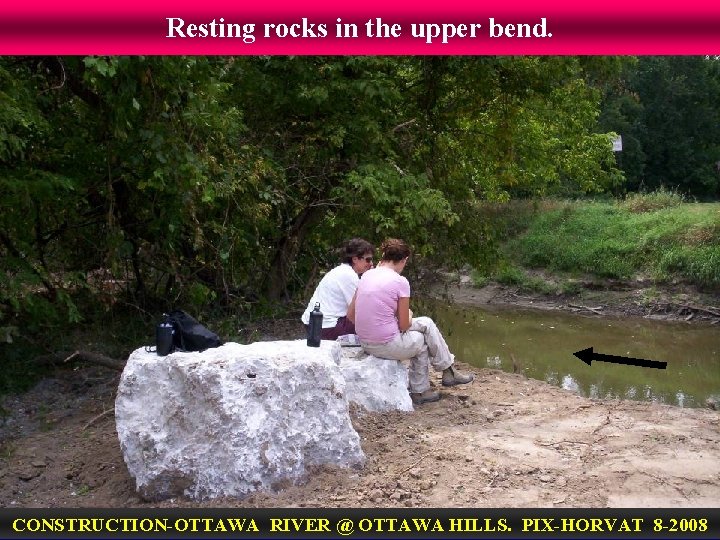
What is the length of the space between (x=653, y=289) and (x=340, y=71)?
44.6 feet

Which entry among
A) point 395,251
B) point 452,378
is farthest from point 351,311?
point 452,378

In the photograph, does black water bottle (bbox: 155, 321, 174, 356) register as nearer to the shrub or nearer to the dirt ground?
the dirt ground

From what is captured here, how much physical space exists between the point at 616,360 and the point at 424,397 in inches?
320

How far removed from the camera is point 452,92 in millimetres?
10711

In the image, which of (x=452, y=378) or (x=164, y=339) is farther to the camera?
(x=452, y=378)

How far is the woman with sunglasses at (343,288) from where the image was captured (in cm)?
679

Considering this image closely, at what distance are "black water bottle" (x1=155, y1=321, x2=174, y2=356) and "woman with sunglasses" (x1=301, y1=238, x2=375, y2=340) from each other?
1.88 meters

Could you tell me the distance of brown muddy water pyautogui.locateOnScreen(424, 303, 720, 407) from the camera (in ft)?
37.2

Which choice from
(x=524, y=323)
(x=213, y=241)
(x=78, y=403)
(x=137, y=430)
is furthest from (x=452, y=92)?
(x=524, y=323)

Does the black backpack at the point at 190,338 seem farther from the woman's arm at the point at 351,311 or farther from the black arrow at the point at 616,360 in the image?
the black arrow at the point at 616,360

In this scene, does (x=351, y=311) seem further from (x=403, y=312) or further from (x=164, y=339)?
(x=164, y=339)

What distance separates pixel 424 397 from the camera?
21.7 ft

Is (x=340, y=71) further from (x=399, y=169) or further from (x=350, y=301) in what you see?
(x=350, y=301)

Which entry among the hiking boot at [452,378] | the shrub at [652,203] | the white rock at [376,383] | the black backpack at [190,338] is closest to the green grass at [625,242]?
the shrub at [652,203]
